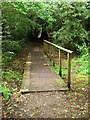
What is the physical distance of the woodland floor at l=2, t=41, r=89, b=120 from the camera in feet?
11.1

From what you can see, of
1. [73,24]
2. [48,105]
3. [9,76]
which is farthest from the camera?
[73,24]

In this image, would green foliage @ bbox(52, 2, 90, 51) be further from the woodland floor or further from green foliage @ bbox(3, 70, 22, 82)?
the woodland floor

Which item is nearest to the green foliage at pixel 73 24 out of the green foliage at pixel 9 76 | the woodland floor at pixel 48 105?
the green foliage at pixel 9 76

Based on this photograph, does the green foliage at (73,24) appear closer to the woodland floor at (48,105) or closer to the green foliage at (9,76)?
the green foliage at (9,76)

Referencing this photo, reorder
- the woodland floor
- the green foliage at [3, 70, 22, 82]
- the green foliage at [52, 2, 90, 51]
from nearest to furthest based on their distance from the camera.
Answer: the green foliage at [3, 70, 22, 82], the woodland floor, the green foliage at [52, 2, 90, 51]

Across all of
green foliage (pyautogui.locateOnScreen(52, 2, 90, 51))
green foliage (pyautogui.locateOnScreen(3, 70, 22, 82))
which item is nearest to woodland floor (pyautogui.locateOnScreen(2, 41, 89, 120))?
green foliage (pyautogui.locateOnScreen(3, 70, 22, 82))

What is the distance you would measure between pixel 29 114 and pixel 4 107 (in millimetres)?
497

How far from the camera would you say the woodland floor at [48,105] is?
11.1ft

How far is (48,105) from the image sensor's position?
3.73 meters

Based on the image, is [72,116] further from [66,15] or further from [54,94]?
[66,15]

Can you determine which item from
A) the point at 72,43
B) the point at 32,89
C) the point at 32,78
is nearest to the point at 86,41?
the point at 72,43

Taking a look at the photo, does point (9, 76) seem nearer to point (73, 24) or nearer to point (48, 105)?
point (48, 105)

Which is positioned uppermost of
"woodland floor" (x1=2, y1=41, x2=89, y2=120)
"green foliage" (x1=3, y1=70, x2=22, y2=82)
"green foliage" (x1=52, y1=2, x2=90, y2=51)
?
"green foliage" (x1=52, y1=2, x2=90, y2=51)

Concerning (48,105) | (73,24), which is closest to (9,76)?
(48,105)
